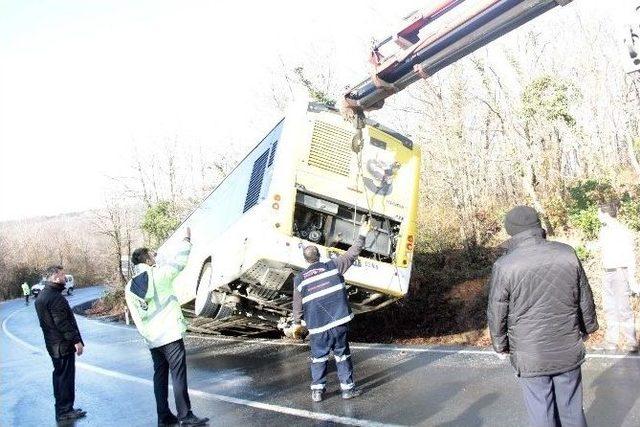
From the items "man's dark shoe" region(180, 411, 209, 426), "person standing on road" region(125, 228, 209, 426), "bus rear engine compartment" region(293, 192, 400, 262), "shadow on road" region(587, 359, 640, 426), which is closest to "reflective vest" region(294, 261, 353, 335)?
"person standing on road" region(125, 228, 209, 426)

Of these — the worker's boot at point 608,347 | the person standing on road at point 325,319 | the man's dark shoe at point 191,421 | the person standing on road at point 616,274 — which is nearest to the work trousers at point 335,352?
the person standing on road at point 325,319

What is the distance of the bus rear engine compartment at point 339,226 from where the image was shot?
8203 millimetres

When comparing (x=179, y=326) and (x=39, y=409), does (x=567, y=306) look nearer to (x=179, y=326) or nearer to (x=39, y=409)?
(x=179, y=326)

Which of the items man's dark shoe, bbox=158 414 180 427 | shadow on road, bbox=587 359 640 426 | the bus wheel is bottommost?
man's dark shoe, bbox=158 414 180 427

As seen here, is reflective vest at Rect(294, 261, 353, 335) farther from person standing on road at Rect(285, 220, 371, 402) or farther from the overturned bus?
the overturned bus

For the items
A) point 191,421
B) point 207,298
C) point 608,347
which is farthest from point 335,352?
point 207,298

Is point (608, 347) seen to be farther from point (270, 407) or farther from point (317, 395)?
point (270, 407)

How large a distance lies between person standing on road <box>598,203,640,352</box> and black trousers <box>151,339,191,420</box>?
4671mm

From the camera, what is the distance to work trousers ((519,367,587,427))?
355cm

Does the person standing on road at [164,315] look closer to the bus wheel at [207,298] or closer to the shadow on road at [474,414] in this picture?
the shadow on road at [474,414]

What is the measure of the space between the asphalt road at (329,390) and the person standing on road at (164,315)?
521mm

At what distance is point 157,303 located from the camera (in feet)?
19.2

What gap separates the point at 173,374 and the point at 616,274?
502 centimetres

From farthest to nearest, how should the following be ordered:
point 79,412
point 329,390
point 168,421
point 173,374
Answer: point 79,412 → point 329,390 → point 168,421 → point 173,374
